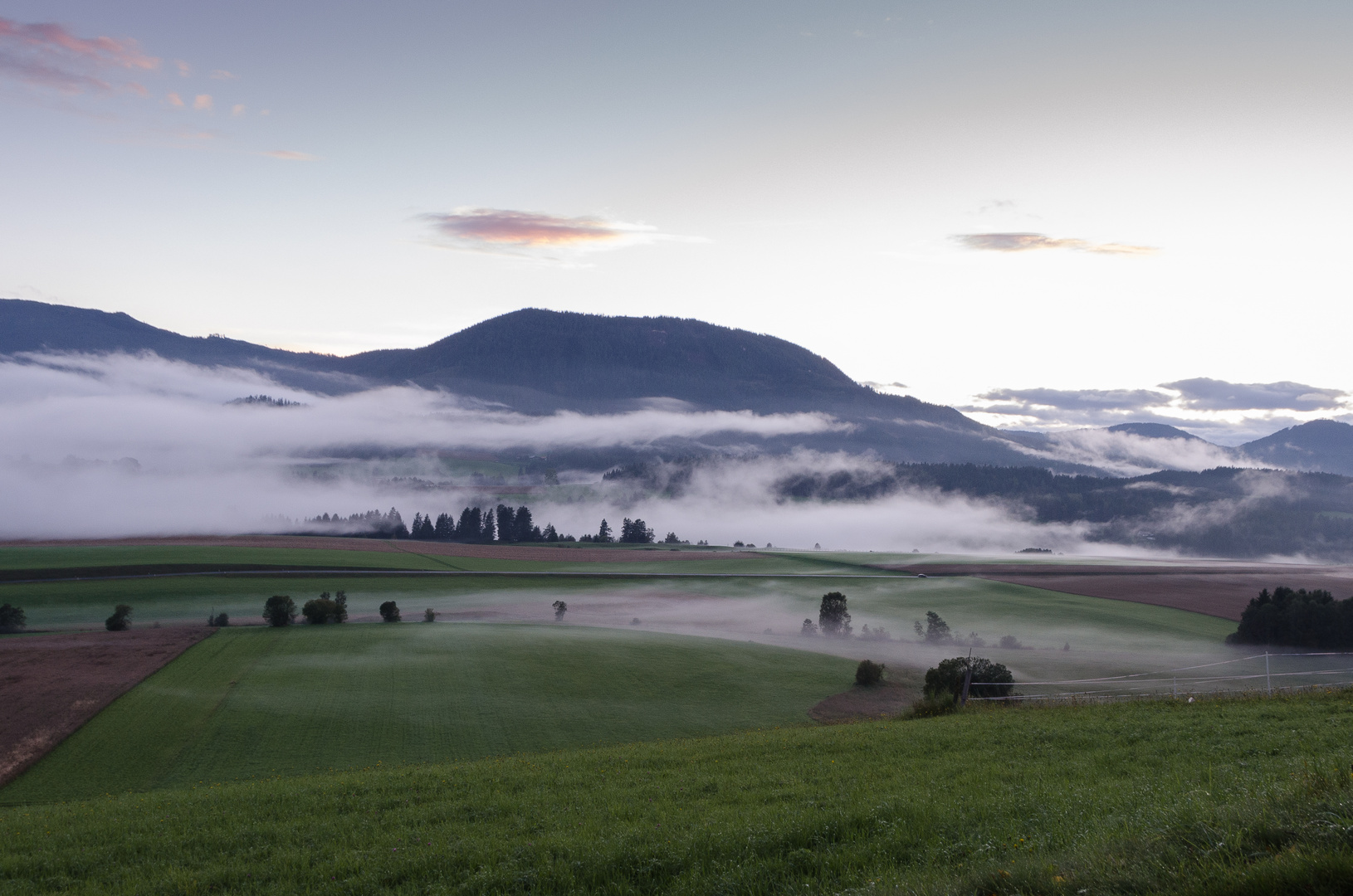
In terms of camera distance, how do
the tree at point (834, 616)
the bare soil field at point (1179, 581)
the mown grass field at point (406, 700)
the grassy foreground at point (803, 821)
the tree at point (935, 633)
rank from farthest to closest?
the tree at point (834, 616), the bare soil field at point (1179, 581), the tree at point (935, 633), the mown grass field at point (406, 700), the grassy foreground at point (803, 821)

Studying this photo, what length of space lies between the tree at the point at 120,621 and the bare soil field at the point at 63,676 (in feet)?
11.9

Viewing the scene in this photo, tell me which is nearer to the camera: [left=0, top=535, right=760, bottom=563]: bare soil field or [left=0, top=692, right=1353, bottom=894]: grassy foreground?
[left=0, top=692, right=1353, bottom=894]: grassy foreground

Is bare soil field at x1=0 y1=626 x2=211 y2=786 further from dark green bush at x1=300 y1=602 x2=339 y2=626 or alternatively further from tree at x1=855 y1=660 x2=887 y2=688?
tree at x1=855 y1=660 x2=887 y2=688

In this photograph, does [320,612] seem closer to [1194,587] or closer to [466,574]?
[466,574]

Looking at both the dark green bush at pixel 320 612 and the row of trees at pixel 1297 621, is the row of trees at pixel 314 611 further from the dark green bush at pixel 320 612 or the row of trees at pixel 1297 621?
the row of trees at pixel 1297 621

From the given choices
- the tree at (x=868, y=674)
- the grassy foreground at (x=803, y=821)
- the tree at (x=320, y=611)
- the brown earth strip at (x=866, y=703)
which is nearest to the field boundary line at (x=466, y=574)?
the tree at (x=320, y=611)

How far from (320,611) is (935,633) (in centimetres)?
7426

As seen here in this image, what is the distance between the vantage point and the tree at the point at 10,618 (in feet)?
282

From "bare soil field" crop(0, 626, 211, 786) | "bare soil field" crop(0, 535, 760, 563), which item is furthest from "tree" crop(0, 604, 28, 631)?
"bare soil field" crop(0, 535, 760, 563)

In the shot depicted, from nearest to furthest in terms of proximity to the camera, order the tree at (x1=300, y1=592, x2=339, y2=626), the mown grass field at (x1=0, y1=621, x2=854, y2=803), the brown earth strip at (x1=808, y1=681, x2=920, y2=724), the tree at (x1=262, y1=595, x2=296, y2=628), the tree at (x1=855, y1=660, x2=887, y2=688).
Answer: the mown grass field at (x1=0, y1=621, x2=854, y2=803)
the brown earth strip at (x1=808, y1=681, x2=920, y2=724)
the tree at (x1=855, y1=660, x2=887, y2=688)
the tree at (x1=262, y1=595, x2=296, y2=628)
the tree at (x1=300, y1=592, x2=339, y2=626)

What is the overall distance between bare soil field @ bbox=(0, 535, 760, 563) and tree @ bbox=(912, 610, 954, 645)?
3082 inches

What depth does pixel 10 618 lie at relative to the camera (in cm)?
8625

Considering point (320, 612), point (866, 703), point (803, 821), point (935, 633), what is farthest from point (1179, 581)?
point (803, 821)

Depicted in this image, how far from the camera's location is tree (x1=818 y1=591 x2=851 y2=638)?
101 metres
